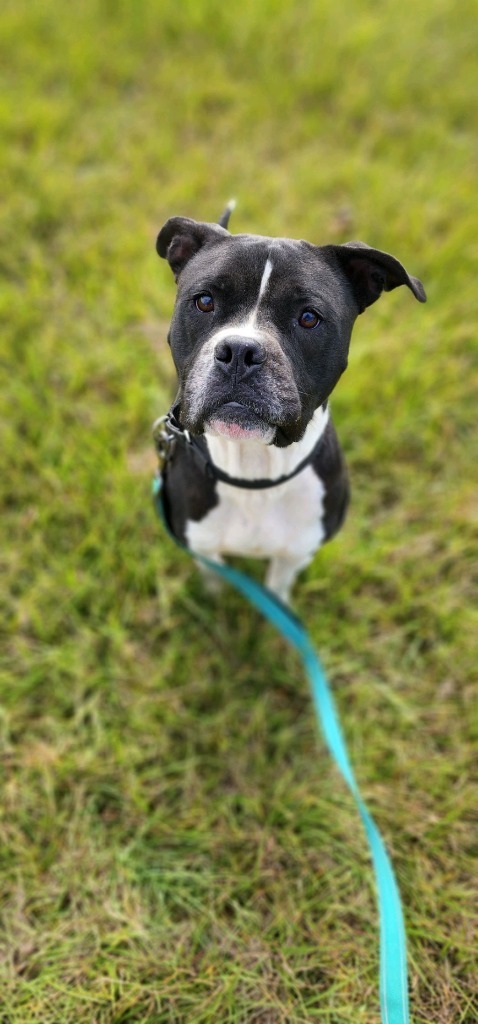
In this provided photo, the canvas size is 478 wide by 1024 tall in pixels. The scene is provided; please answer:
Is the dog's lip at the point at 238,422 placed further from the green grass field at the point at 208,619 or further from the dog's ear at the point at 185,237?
the green grass field at the point at 208,619

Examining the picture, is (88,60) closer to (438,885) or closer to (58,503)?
(58,503)

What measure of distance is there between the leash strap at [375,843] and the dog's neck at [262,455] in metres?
0.49

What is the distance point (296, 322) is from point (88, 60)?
430cm

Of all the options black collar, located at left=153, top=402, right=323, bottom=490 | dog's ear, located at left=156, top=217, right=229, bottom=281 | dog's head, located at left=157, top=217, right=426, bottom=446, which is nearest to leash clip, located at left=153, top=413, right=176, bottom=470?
black collar, located at left=153, top=402, right=323, bottom=490

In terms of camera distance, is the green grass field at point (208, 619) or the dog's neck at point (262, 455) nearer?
the dog's neck at point (262, 455)

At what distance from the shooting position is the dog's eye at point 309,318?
1.68 m

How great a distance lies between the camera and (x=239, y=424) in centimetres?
160

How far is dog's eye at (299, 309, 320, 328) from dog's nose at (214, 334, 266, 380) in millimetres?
214

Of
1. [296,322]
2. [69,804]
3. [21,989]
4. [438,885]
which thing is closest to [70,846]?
A: [69,804]

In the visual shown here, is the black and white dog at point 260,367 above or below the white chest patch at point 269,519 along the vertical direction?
above

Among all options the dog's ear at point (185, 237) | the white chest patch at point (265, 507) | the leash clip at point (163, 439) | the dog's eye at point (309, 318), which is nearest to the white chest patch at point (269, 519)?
the white chest patch at point (265, 507)

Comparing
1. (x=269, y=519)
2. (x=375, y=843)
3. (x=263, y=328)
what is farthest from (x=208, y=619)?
(x=263, y=328)

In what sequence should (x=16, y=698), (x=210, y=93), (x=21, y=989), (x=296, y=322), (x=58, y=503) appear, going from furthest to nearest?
(x=210, y=93) → (x=58, y=503) → (x=16, y=698) → (x=21, y=989) → (x=296, y=322)

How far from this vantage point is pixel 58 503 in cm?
299
